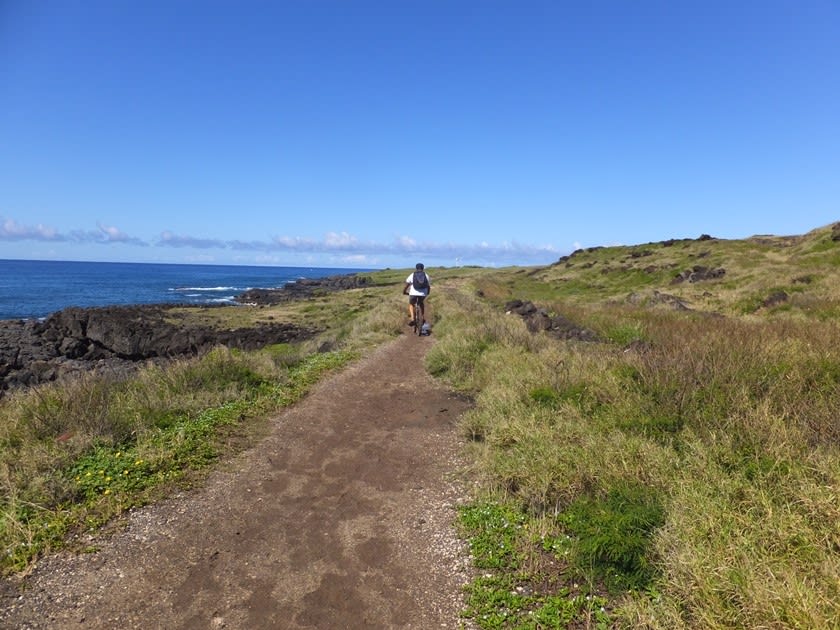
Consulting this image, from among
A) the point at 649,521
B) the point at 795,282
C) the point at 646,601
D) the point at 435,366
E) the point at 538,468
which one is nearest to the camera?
the point at 646,601

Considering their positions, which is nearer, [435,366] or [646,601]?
[646,601]

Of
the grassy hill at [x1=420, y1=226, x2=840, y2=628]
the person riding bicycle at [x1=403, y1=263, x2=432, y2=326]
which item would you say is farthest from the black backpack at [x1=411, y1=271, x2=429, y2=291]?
the grassy hill at [x1=420, y1=226, x2=840, y2=628]

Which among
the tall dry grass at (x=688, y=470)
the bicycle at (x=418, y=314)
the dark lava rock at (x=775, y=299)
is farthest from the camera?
the dark lava rock at (x=775, y=299)

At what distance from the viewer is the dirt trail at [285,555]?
12.5 ft

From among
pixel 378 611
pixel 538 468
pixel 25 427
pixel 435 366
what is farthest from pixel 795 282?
pixel 25 427

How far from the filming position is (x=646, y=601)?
3.50 m

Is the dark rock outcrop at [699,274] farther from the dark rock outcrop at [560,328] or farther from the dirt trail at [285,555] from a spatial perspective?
the dirt trail at [285,555]

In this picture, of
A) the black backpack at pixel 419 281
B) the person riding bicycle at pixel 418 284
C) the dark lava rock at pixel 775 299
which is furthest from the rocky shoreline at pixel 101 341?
the dark lava rock at pixel 775 299

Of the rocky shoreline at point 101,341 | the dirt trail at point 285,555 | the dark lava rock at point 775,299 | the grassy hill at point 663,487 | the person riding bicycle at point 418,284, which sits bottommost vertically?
the rocky shoreline at point 101,341

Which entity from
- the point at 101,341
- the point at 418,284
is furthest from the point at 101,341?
the point at 418,284

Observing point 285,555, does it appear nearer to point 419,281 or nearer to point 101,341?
point 419,281

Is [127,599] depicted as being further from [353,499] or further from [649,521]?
[649,521]

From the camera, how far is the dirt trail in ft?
12.5

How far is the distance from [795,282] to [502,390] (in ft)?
84.8
